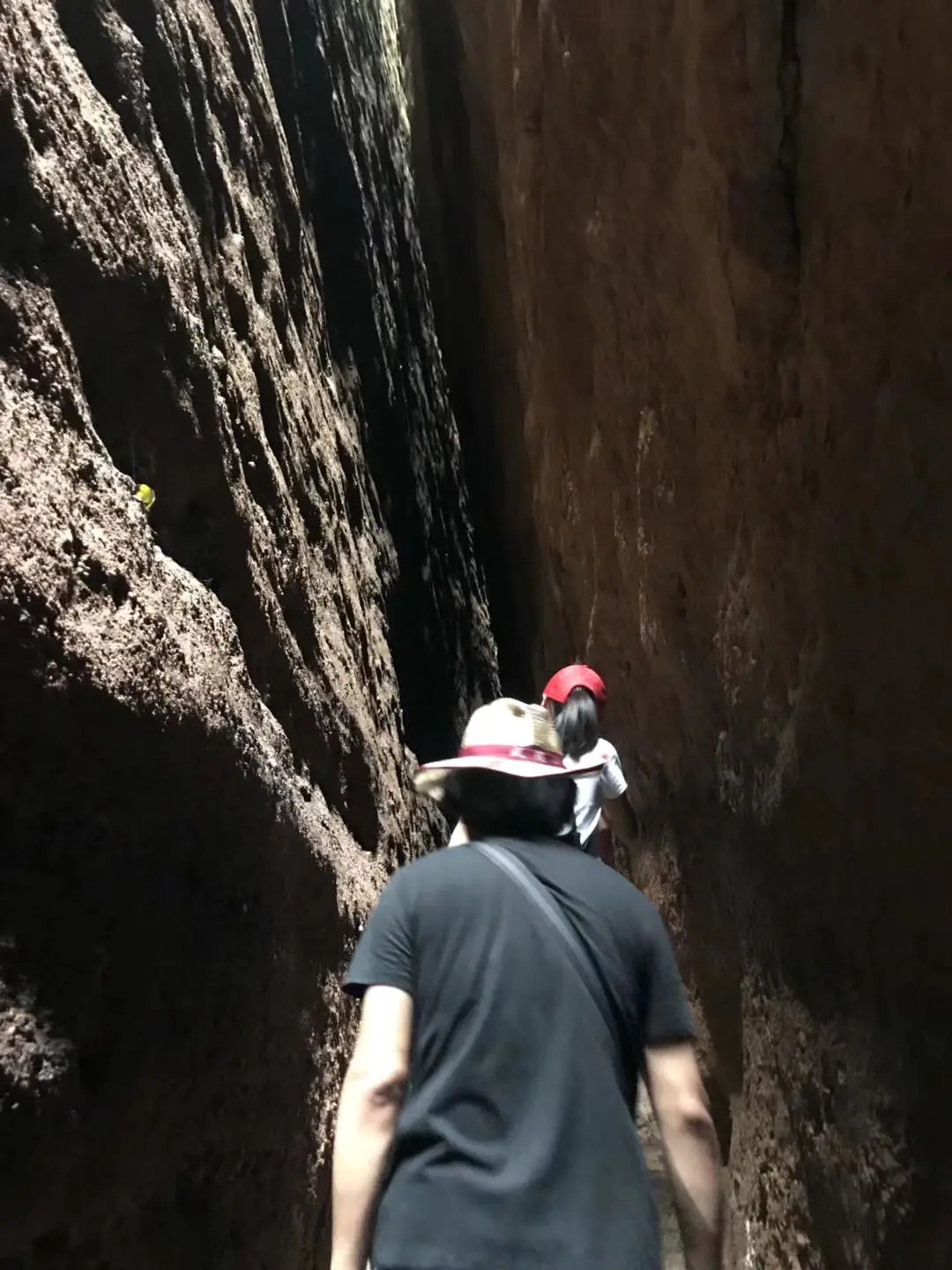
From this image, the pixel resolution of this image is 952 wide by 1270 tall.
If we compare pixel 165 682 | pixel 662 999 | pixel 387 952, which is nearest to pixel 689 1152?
pixel 662 999

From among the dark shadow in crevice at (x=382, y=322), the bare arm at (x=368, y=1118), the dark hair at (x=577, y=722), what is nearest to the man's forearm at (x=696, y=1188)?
the bare arm at (x=368, y=1118)

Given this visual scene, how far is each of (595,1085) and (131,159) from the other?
2169mm

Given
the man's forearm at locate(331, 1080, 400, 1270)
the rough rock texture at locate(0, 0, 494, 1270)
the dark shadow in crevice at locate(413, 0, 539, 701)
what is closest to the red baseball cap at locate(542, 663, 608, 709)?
the rough rock texture at locate(0, 0, 494, 1270)

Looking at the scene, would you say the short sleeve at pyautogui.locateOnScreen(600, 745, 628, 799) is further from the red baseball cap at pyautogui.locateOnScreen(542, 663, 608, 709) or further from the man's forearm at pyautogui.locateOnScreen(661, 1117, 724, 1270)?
the man's forearm at pyautogui.locateOnScreen(661, 1117, 724, 1270)

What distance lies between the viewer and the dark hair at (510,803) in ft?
5.42

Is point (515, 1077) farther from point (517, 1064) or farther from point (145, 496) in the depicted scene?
point (145, 496)

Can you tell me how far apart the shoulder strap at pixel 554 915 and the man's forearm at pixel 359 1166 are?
30 centimetres

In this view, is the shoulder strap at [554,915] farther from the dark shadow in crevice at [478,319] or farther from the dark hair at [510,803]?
the dark shadow in crevice at [478,319]

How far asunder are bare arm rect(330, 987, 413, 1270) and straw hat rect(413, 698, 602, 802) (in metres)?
0.38

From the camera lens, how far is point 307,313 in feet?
14.1

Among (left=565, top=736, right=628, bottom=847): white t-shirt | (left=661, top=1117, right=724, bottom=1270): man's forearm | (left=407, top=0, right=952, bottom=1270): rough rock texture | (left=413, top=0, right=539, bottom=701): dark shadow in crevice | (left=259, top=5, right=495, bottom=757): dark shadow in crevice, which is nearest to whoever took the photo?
(left=661, top=1117, right=724, bottom=1270): man's forearm

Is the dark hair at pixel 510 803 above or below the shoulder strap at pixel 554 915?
above

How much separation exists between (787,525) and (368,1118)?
1594mm

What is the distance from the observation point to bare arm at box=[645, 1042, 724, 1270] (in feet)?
4.60
